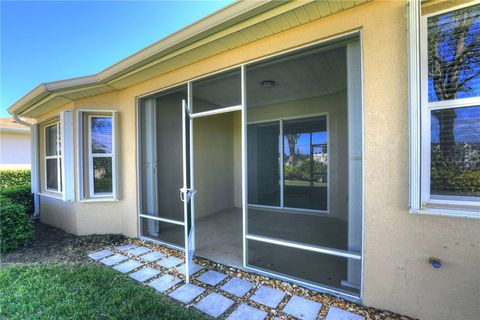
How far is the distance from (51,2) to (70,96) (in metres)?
2.98

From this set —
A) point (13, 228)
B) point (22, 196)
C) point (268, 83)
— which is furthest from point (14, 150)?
point (268, 83)

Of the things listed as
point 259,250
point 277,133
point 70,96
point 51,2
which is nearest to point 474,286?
point 259,250

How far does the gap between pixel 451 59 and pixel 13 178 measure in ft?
40.7

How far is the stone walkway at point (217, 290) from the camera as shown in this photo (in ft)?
6.40

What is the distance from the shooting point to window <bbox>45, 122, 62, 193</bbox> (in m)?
4.67

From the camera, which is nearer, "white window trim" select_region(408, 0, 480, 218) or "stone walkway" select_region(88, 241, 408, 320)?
"white window trim" select_region(408, 0, 480, 218)

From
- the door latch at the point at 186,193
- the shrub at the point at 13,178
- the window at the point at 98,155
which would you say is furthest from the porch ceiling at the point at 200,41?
the shrub at the point at 13,178

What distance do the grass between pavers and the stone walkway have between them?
0.16 meters

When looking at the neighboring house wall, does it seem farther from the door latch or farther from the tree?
the tree

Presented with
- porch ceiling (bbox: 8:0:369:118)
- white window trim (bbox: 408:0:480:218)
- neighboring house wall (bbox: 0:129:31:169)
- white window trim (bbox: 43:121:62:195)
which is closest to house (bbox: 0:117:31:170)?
neighboring house wall (bbox: 0:129:31:169)

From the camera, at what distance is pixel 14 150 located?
9375 millimetres

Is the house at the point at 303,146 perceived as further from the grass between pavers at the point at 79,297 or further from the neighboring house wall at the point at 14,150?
the neighboring house wall at the point at 14,150

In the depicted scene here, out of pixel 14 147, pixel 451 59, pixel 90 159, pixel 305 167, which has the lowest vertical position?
pixel 305 167

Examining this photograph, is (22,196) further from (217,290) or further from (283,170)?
(283,170)
